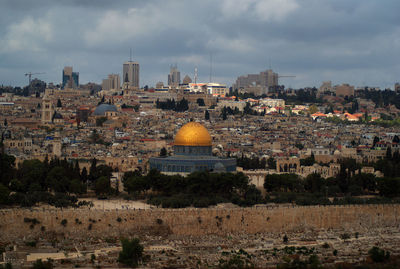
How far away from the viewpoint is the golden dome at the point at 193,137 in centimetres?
8381

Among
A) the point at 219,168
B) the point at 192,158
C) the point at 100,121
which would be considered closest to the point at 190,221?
the point at 219,168

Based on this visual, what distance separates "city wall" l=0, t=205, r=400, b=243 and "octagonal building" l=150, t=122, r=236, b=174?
537 inches

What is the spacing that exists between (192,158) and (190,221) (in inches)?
704

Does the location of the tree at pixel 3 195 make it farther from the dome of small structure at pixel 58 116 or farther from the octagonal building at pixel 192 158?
the dome of small structure at pixel 58 116

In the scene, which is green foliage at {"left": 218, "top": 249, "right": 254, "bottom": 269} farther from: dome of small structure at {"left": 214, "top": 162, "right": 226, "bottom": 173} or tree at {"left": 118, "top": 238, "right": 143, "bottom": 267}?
dome of small structure at {"left": 214, "top": 162, "right": 226, "bottom": 173}

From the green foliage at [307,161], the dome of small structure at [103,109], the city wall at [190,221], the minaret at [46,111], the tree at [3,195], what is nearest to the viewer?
the city wall at [190,221]

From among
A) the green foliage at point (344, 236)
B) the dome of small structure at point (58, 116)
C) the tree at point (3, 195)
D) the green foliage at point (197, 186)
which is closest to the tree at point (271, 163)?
the green foliage at point (197, 186)

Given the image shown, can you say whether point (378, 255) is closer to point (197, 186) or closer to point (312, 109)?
point (197, 186)

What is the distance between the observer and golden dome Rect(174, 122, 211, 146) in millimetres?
83812

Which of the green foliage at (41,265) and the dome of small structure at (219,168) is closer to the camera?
the green foliage at (41,265)

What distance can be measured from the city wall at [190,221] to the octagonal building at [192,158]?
13651 millimetres

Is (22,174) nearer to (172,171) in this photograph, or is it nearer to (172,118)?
(172,171)

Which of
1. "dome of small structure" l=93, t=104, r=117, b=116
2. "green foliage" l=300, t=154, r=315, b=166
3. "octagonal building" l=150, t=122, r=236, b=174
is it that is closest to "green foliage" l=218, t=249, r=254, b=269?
"octagonal building" l=150, t=122, r=236, b=174

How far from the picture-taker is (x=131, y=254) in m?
55.4
